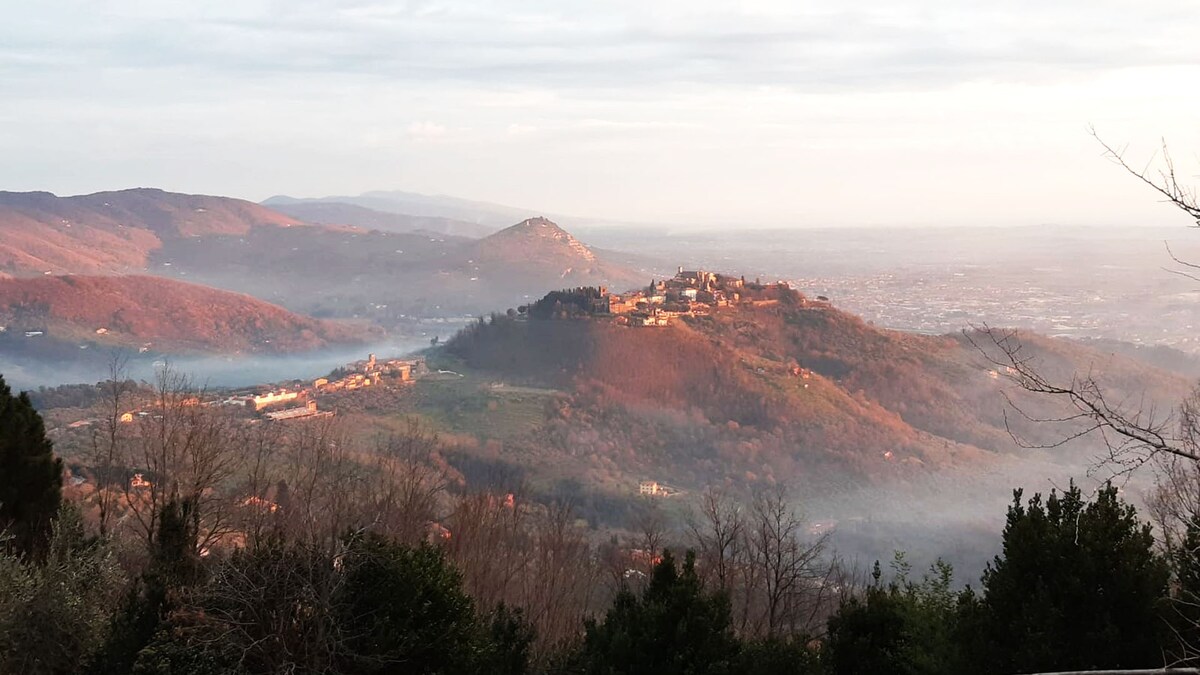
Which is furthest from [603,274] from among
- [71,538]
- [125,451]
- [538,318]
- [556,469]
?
[71,538]

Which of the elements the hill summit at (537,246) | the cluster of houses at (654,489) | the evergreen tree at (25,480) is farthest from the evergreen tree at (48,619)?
the hill summit at (537,246)

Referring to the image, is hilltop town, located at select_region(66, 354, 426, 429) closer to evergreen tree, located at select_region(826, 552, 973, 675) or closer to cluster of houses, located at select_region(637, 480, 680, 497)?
cluster of houses, located at select_region(637, 480, 680, 497)

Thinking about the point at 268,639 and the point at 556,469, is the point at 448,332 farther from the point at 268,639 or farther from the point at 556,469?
the point at 268,639

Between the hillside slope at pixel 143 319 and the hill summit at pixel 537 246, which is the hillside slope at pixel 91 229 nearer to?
the hillside slope at pixel 143 319

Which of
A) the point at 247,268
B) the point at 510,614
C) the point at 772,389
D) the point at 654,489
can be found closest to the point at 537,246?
the point at 247,268

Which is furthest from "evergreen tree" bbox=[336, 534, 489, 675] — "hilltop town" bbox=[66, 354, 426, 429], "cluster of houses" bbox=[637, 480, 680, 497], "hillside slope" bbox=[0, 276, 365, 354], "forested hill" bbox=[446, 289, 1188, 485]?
"hillside slope" bbox=[0, 276, 365, 354]

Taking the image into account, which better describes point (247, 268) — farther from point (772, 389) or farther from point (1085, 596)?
point (1085, 596)

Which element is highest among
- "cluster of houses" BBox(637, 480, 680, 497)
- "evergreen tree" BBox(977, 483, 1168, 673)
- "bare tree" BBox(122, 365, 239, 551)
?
"evergreen tree" BBox(977, 483, 1168, 673)
